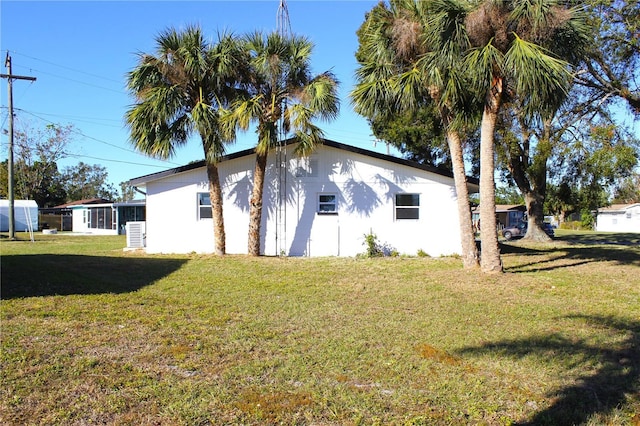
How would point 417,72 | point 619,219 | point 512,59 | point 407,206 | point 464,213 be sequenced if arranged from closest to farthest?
point 512,59 < point 417,72 < point 464,213 < point 407,206 < point 619,219

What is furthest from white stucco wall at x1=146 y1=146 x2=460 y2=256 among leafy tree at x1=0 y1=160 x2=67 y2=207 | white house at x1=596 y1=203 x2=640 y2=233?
white house at x1=596 y1=203 x2=640 y2=233

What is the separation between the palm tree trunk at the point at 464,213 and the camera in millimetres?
12578

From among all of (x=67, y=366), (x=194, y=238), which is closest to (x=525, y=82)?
(x=67, y=366)

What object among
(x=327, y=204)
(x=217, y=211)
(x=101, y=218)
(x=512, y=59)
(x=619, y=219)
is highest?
(x=512, y=59)

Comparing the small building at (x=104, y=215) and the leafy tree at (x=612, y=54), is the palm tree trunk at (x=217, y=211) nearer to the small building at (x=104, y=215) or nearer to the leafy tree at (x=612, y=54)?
the leafy tree at (x=612, y=54)

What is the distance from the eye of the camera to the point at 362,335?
6.62 meters

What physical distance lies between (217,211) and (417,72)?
25.1 ft

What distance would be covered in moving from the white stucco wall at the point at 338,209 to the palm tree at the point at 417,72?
12.8ft

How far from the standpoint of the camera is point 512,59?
1060 centimetres

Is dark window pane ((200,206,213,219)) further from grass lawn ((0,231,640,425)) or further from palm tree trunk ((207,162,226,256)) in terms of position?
grass lawn ((0,231,640,425))

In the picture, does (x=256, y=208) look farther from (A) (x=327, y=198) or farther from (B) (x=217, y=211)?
(A) (x=327, y=198)

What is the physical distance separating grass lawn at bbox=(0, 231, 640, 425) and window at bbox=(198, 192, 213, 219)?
6377 mm

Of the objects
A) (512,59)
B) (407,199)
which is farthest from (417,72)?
(407,199)

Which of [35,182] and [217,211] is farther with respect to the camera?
[35,182]
